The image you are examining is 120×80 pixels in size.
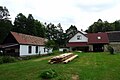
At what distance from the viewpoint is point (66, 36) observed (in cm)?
9569

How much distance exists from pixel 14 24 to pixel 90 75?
63717mm

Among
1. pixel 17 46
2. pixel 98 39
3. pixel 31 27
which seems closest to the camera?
pixel 17 46

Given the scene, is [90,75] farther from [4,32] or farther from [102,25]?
[102,25]

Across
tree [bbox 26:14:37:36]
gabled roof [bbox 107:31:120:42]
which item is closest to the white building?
gabled roof [bbox 107:31:120:42]

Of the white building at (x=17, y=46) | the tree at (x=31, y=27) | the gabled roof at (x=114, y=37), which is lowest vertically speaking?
the white building at (x=17, y=46)

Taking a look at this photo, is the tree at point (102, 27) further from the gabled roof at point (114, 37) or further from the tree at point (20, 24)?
the gabled roof at point (114, 37)

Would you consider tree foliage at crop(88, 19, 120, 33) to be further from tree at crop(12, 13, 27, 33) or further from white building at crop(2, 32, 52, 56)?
white building at crop(2, 32, 52, 56)

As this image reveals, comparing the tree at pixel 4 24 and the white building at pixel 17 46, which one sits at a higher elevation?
the tree at pixel 4 24

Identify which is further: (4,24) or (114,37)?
(4,24)

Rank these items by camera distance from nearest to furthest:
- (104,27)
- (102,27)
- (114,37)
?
(114,37)
(104,27)
(102,27)

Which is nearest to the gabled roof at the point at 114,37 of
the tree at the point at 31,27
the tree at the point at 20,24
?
the tree at the point at 31,27

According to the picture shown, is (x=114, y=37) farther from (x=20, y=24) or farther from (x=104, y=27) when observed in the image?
(x=20, y=24)

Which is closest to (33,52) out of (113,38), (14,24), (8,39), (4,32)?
(8,39)

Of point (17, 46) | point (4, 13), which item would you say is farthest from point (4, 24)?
point (17, 46)
